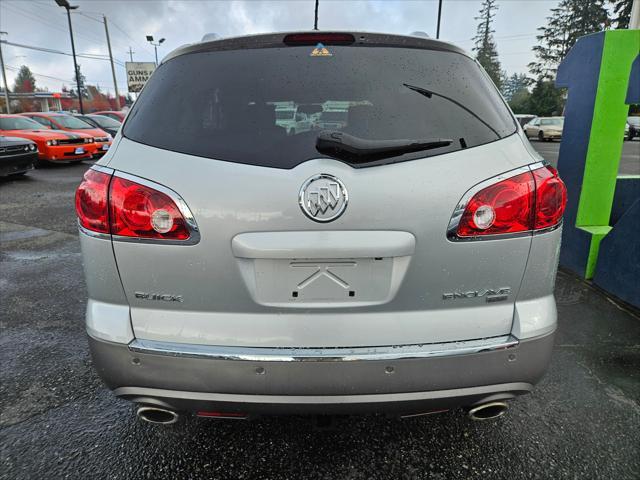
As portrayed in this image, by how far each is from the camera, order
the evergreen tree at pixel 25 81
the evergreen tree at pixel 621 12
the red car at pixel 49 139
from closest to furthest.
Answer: the red car at pixel 49 139 < the evergreen tree at pixel 621 12 < the evergreen tree at pixel 25 81

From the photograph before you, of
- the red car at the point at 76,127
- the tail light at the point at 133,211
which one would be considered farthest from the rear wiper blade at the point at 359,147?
the red car at the point at 76,127

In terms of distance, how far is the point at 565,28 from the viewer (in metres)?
58.0

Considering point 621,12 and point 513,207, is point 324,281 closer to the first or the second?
point 513,207

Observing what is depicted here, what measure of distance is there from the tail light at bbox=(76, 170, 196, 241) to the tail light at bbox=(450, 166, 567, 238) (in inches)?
37.2

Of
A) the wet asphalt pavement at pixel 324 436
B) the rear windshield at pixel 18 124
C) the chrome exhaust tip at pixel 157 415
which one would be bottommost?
the wet asphalt pavement at pixel 324 436

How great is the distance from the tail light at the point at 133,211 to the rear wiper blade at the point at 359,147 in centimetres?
53

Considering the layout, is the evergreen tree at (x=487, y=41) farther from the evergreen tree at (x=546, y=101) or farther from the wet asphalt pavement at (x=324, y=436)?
the wet asphalt pavement at (x=324, y=436)

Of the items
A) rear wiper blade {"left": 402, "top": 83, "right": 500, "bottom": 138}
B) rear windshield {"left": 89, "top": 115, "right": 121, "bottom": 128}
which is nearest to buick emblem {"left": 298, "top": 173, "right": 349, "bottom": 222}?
rear wiper blade {"left": 402, "top": 83, "right": 500, "bottom": 138}

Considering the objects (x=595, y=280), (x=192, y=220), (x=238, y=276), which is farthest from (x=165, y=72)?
(x=595, y=280)

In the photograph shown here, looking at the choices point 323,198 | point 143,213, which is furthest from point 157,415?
point 323,198

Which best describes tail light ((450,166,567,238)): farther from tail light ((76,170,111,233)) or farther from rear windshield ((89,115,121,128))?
rear windshield ((89,115,121,128))

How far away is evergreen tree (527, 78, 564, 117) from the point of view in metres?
51.3

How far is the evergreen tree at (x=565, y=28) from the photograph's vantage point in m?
54.3

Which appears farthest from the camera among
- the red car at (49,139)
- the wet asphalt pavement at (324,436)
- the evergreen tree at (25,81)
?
the evergreen tree at (25,81)
